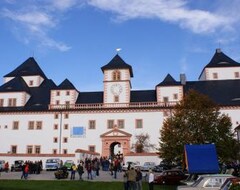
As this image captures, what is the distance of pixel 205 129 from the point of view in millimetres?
36594

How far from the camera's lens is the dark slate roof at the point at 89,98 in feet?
192

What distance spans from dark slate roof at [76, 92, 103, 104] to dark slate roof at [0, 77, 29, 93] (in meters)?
9.71

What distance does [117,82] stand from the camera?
57.6m

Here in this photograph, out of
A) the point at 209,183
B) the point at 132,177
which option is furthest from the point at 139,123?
the point at 209,183

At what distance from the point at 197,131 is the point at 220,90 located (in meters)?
22.8

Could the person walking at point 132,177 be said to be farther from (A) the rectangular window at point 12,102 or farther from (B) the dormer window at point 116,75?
(A) the rectangular window at point 12,102

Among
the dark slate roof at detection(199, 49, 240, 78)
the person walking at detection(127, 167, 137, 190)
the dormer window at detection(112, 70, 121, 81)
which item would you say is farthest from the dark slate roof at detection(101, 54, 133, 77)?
the person walking at detection(127, 167, 137, 190)

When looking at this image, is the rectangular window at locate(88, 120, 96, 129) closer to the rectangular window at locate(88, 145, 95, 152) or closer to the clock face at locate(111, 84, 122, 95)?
the rectangular window at locate(88, 145, 95, 152)

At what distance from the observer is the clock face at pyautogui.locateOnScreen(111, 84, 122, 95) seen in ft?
187

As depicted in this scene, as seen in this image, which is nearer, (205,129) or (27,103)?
(205,129)

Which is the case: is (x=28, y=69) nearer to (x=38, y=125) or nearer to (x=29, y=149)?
(x=38, y=125)

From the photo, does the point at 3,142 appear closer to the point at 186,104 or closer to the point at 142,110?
the point at 142,110

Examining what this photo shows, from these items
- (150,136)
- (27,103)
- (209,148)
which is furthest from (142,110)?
(209,148)

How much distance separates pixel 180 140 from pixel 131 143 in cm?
1759
